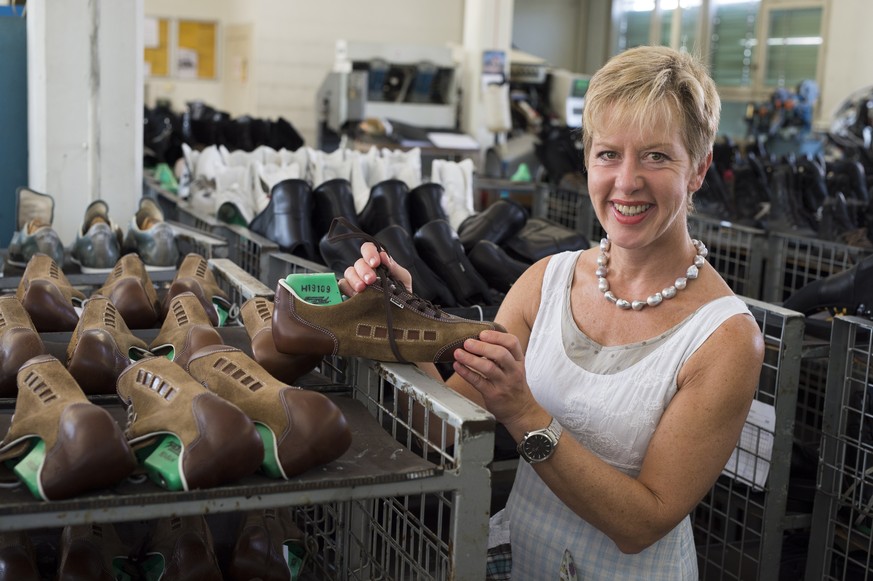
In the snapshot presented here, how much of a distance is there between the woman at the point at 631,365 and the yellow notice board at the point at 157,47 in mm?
10462

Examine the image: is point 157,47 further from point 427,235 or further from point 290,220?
point 427,235

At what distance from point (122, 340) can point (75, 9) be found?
2.06m

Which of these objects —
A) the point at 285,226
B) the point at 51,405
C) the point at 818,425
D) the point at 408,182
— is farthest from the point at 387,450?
the point at 408,182

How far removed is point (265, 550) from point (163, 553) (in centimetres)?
16

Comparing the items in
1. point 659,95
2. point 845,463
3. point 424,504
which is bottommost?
point 845,463

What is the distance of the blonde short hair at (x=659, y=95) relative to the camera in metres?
1.48

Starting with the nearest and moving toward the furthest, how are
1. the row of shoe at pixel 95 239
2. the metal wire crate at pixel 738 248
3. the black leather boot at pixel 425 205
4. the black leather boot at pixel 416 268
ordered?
the black leather boot at pixel 416 268, the row of shoe at pixel 95 239, the black leather boot at pixel 425 205, the metal wire crate at pixel 738 248

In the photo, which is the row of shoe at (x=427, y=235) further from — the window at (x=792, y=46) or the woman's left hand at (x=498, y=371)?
the window at (x=792, y=46)

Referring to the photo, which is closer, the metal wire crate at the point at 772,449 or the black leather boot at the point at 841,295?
the metal wire crate at the point at 772,449

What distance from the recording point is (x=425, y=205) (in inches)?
128

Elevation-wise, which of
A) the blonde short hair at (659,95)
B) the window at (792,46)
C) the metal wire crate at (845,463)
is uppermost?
the window at (792,46)

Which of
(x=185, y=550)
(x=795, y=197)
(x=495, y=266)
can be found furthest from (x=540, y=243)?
(x=795, y=197)

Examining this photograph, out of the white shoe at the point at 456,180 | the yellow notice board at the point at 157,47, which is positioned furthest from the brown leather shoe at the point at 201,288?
the yellow notice board at the point at 157,47

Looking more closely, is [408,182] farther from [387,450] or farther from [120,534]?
[387,450]
